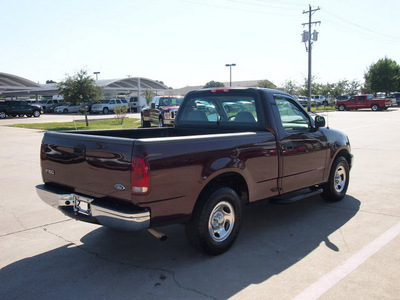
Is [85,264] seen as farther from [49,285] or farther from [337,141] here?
[337,141]

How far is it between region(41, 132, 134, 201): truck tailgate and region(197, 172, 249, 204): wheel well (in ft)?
3.07

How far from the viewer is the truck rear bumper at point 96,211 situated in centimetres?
329

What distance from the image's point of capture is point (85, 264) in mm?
3912

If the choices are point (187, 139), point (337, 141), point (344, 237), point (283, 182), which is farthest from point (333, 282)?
point (337, 141)

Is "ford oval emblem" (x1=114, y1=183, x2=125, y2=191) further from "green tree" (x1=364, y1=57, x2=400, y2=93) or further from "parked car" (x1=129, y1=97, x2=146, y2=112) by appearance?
"green tree" (x1=364, y1=57, x2=400, y2=93)

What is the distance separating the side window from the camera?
5059 mm

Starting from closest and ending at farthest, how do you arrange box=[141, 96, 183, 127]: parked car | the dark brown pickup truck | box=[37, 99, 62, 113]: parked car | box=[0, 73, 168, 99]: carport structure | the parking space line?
the parking space line → the dark brown pickup truck → box=[141, 96, 183, 127]: parked car → box=[0, 73, 168, 99]: carport structure → box=[37, 99, 62, 113]: parked car

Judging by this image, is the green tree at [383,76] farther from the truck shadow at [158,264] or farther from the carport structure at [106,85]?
the truck shadow at [158,264]

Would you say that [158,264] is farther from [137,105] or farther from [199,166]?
[137,105]

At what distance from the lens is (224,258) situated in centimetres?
403

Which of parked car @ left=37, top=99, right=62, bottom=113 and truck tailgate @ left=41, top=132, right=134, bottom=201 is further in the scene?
parked car @ left=37, top=99, right=62, bottom=113

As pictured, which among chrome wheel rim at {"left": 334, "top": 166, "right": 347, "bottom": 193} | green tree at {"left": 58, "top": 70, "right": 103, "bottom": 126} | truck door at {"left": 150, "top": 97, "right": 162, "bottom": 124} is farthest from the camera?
green tree at {"left": 58, "top": 70, "right": 103, "bottom": 126}

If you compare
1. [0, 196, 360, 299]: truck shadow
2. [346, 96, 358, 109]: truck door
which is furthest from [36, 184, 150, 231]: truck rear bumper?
[346, 96, 358, 109]: truck door

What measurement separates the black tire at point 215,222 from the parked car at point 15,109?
38.6 meters
